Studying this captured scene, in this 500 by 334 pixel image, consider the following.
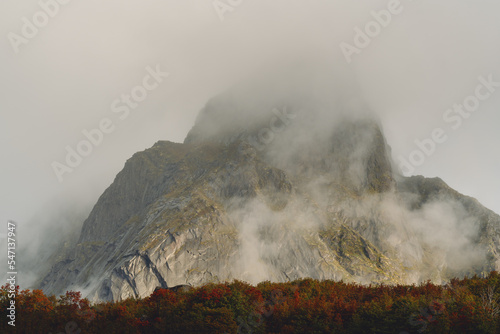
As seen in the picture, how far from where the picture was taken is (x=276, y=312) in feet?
303

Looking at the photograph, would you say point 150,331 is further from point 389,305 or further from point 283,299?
point 389,305

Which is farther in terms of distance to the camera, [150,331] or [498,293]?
[150,331]

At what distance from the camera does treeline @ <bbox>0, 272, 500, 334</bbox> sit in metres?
79.2

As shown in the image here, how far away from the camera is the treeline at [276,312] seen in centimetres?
7925

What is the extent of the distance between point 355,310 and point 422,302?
480 inches

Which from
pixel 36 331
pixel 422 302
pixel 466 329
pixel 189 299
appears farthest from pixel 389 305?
pixel 36 331

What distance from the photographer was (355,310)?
88.7m

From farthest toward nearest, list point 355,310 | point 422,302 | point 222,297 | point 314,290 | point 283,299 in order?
point 314,290 < point 283,299 < point 222,297 < point 355,310 < point 422,302

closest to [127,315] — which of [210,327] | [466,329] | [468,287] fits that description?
[210,327]

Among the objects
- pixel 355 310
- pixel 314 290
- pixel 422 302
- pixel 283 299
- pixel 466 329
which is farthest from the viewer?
pixel 314 290

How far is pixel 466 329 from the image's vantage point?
248ft

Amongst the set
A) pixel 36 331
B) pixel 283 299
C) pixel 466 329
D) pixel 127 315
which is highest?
pixel 36 331

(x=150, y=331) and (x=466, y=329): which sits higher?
(x=150, y=331)

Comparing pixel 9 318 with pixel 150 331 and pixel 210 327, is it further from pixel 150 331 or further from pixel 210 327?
pixel 210 327
